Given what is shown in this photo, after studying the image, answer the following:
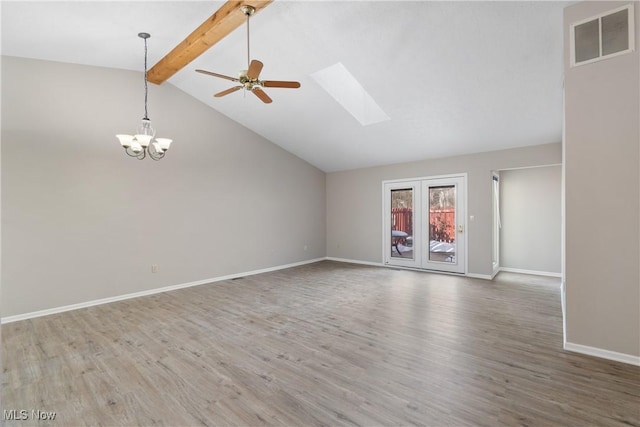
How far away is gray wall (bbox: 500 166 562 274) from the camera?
5754mm

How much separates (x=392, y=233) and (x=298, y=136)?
3.27 metres

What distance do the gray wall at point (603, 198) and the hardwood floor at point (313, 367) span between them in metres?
0.38

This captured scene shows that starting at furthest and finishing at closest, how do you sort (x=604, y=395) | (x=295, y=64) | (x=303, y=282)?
1. (x=303, y=282)
2. (x=295, y=64)
3. (x=604, y=395)

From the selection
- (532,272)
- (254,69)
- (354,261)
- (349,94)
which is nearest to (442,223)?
(532,272)

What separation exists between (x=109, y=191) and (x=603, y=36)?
6.25m

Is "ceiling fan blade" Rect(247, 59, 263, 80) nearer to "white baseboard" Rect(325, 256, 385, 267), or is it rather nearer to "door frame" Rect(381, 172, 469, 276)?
"door frame" Rect(381, 172, 469, 276)

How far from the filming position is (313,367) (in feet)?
8.17

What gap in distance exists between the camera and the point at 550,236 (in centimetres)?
577

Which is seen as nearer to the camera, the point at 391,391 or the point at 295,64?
the point at 391,391

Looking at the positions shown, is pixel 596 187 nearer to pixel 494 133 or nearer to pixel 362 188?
pixel 494 133

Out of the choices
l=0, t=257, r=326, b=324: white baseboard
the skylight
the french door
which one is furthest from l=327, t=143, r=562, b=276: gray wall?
l=0, t=257, r=326, b=324: white baseboard

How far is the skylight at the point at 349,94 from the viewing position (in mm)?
4629

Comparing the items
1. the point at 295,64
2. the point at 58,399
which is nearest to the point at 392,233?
the point at 295,64

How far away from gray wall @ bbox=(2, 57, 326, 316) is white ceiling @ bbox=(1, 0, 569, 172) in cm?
43
